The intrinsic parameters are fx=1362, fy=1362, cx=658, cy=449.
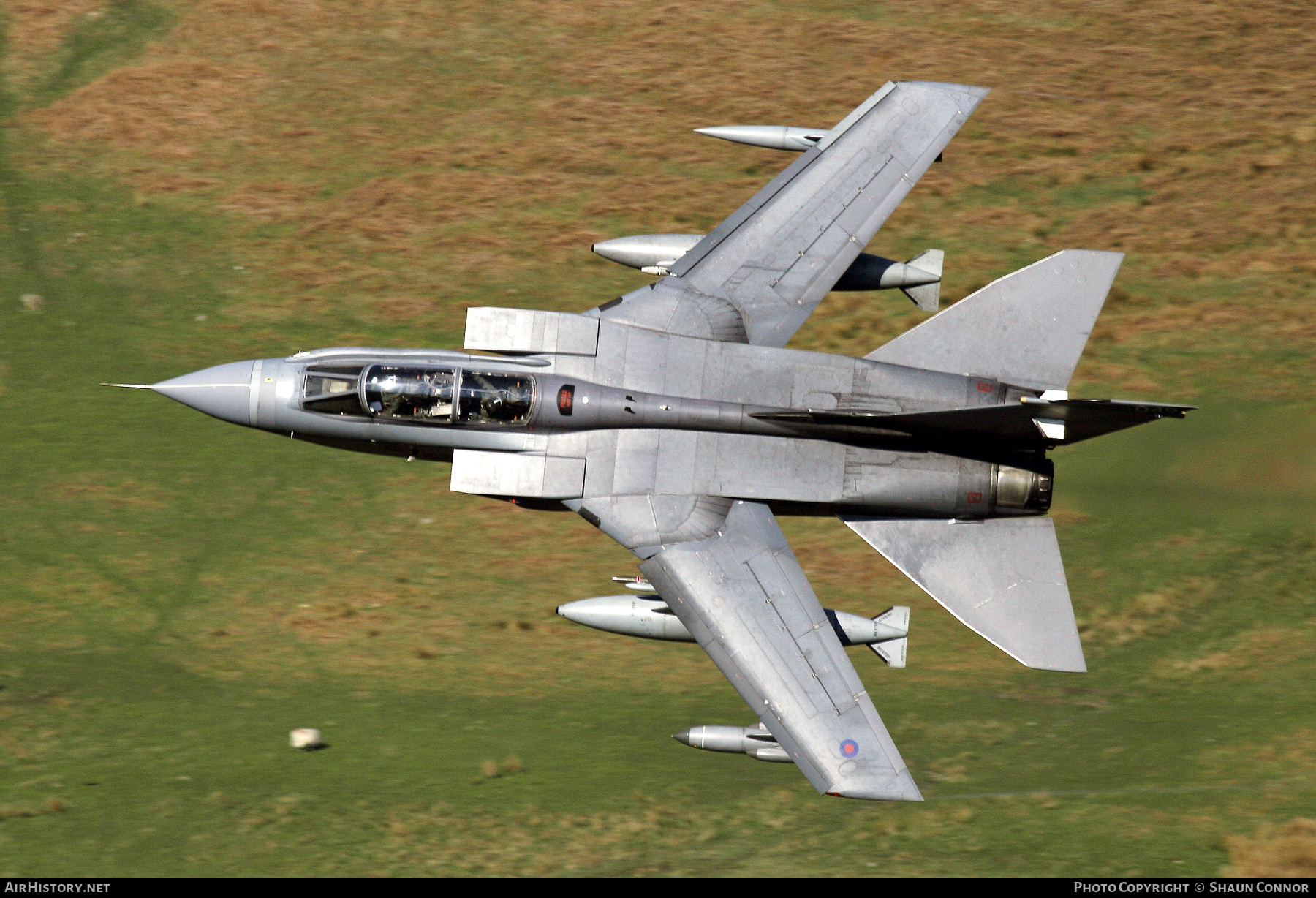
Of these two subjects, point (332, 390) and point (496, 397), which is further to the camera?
point (332, 390)

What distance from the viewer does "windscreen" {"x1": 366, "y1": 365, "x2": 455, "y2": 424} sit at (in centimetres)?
1967

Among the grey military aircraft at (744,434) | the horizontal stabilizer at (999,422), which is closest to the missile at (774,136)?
the grey military aircraft at (744,434)

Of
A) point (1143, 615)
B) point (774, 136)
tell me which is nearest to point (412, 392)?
point (774, 136)

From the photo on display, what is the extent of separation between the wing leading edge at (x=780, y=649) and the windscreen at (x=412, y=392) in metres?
3.74

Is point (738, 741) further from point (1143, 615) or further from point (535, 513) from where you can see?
point (1143, 615)

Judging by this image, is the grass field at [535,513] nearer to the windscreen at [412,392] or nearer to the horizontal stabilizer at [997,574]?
the horizontal stabilizer at [997,574]

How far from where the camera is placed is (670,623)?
1958cm

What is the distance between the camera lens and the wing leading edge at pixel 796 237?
20688 millimetres

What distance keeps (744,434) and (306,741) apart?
26.2ft

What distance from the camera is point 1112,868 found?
1856cm

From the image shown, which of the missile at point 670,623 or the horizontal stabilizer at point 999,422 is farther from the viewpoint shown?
the missile at point 670,623

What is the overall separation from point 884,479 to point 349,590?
9.43 metres

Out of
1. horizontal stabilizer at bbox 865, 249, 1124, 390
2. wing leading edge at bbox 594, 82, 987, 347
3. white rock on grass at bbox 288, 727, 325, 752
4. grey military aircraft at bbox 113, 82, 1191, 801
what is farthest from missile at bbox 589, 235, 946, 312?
white rock on grass at bbox 288, 727, 325, 752
